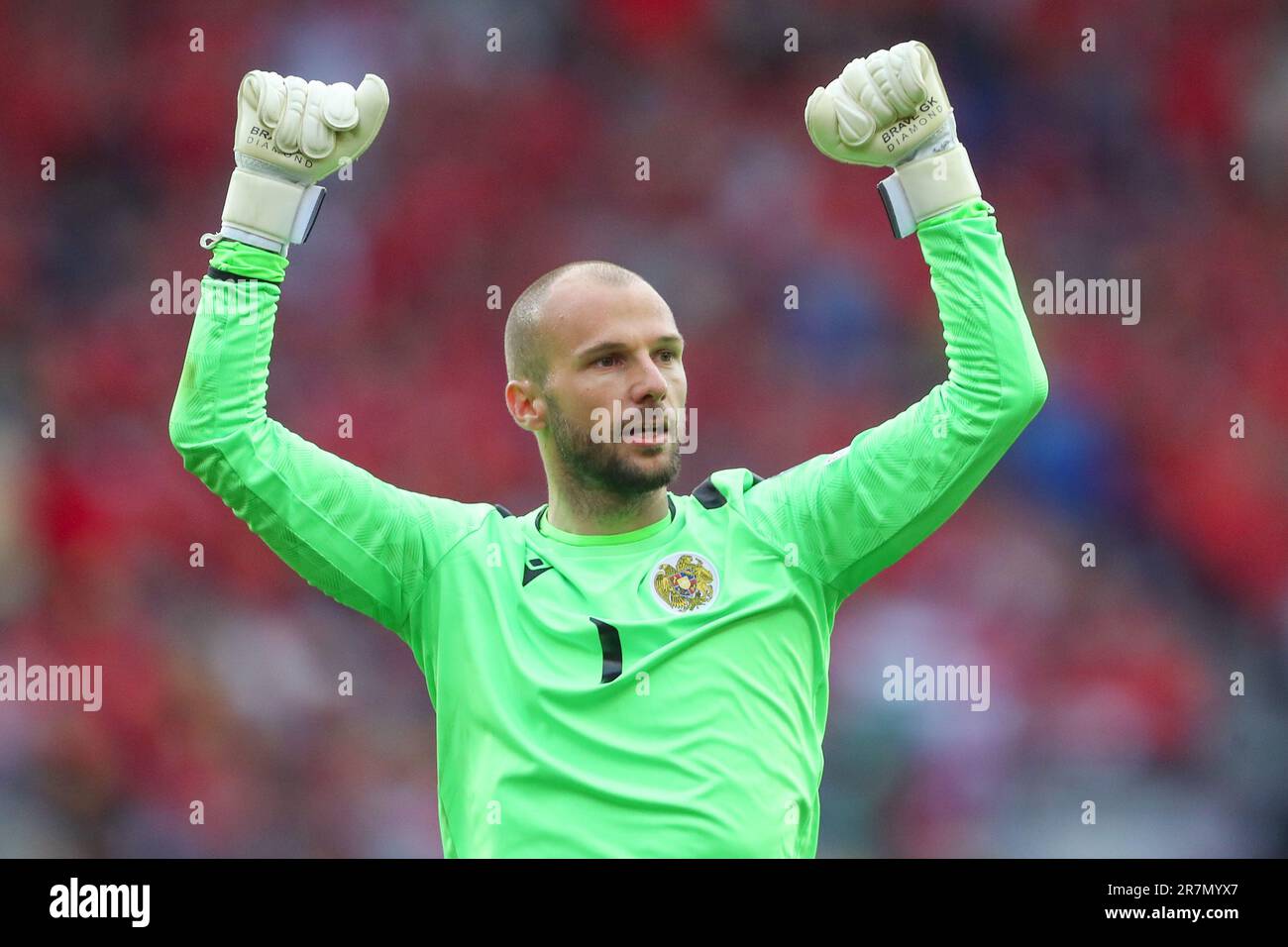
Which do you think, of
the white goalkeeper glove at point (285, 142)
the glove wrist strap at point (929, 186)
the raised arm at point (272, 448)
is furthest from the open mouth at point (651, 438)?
the white goalkeeper glove at point (285, 142)

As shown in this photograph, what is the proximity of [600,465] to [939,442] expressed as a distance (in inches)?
28.5

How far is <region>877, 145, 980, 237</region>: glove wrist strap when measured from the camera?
3426 mm

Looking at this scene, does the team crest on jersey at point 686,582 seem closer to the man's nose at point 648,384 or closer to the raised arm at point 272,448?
the man's nose at point 648,384

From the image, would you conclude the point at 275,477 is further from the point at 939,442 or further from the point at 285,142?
the point at 939,442

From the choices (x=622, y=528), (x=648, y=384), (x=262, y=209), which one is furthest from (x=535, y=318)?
(x=262, y=209)

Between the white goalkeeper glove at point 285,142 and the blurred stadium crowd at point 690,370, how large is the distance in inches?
137

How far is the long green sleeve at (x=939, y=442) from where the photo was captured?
3.36 meters

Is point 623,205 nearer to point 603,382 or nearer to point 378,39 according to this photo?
point 378,39

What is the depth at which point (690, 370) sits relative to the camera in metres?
7.34

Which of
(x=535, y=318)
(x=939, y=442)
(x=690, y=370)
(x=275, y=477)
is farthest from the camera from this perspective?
(x=690, y=370)

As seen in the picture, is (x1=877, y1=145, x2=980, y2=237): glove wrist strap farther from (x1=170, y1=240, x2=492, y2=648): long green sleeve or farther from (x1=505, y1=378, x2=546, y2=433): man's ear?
(x1=170, y1=240, x2=492, y2=648): long green sleeve

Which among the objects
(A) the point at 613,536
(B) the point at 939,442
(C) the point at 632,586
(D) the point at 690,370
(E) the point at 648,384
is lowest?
(C) the point at 632,586

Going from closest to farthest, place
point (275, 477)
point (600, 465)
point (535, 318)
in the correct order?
point (275, 477)
point (600, 465)
point (535, 318)

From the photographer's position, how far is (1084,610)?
23.1 ft
